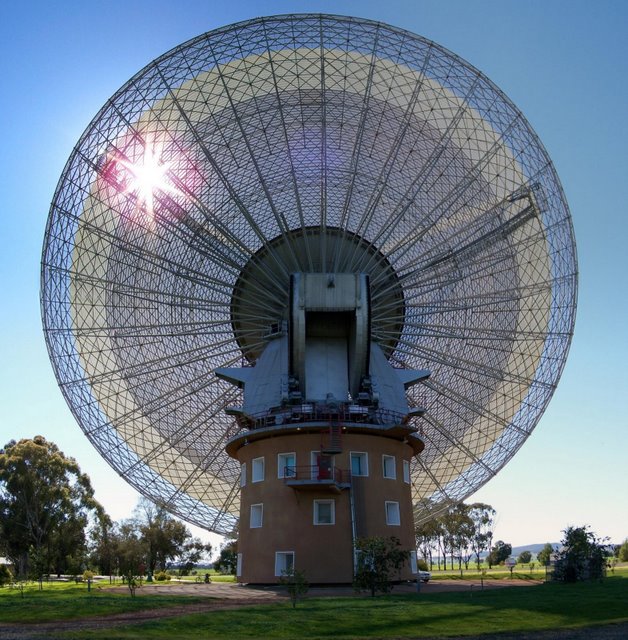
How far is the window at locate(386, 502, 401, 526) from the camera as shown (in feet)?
127

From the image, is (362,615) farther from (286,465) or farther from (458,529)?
(458,529)

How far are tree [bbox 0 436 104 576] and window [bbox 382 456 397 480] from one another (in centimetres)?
4420

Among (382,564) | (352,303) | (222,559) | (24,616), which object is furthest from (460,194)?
(222,559)

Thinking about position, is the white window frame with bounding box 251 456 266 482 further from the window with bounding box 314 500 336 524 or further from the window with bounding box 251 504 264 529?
the window with bounding box 314 500 336 524

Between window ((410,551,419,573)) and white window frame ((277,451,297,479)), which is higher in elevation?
white window frame ((277,451,297,479))

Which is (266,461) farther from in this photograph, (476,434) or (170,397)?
(476,434)

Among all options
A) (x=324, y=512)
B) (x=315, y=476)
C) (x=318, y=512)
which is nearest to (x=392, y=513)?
(x=324, y=512)

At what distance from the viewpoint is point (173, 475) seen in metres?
47.7

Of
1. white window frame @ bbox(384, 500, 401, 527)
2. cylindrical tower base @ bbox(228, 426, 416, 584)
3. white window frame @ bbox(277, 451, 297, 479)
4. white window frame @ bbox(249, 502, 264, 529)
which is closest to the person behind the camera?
cylindrical tower base @ bbox(228, 426, 416, 584)

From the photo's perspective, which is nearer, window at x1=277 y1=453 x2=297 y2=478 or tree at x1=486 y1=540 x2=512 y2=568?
window at x1=277 y1=453 x2=297 y2=478

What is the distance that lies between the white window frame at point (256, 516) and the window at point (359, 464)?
203 inches

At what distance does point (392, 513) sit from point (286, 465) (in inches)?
242

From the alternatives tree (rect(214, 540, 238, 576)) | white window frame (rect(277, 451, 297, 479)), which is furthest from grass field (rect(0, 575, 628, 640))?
tree (rect(214, 540, 238, 576))

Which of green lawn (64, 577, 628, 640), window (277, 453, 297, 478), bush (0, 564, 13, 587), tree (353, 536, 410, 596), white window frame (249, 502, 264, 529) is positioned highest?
window (277, 453, 297, 478)
